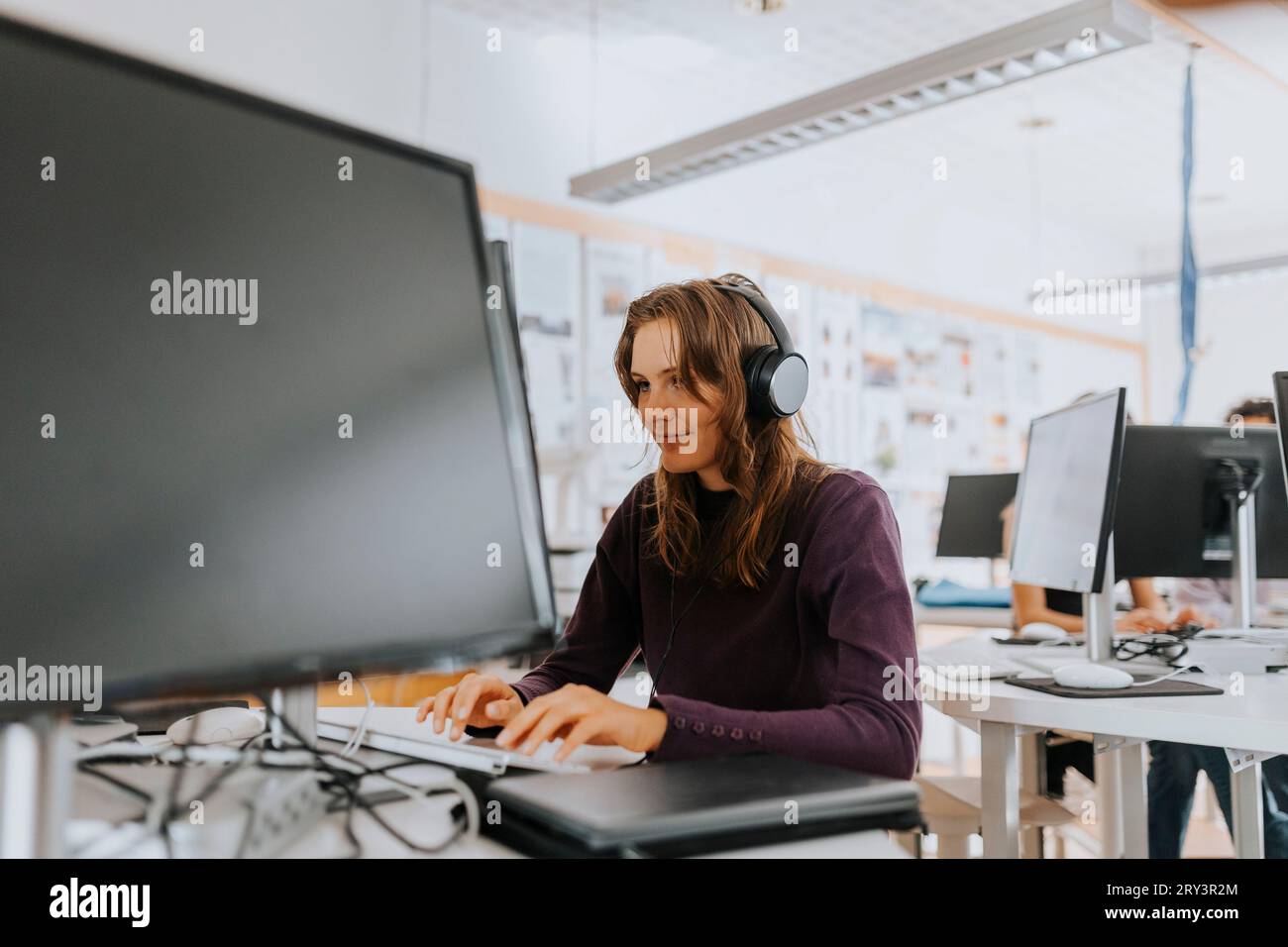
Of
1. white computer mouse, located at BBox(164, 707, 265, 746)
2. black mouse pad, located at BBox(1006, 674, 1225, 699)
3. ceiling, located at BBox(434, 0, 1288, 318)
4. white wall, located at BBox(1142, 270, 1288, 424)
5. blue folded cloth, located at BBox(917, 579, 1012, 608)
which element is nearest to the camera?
white computer mouse, located at BBox(164, 707, 265, 746)

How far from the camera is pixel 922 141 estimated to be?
14.7 feet

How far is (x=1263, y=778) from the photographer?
2121mm

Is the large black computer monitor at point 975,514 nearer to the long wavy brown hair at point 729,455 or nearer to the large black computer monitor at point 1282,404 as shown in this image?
the large black computer monitor at point 1282,404

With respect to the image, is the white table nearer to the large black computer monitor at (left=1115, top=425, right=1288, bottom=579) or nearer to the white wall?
the large black computer monitor at (left=1115, top=425, right=1288, bottom=579)

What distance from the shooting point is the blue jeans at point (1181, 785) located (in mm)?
2109

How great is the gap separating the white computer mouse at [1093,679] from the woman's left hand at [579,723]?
0.90 meters

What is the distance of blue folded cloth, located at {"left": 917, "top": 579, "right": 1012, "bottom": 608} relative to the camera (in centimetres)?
363

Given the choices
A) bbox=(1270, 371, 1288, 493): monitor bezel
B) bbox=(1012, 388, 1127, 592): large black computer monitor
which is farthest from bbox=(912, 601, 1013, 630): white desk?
bbox=(1270, 371, 1288, 493): monitor bezel

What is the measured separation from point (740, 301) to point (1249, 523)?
4.42 ft

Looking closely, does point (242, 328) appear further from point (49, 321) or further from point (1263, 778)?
point (1263, 778)

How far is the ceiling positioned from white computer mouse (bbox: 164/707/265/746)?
2764mm

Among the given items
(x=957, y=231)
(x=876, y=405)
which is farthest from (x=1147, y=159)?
(x=876, y=405)

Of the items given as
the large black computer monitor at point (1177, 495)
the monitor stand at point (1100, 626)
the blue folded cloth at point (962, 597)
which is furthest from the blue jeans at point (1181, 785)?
the blue folded cloth at point (962, 597)

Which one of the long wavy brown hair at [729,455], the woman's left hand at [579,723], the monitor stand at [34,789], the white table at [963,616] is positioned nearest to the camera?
the monitor stand at [34,789]
